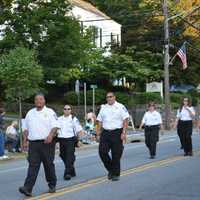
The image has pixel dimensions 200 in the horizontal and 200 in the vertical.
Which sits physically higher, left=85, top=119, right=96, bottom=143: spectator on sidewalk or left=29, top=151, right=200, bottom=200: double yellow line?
left=85, top=119, right=96, bottom=143: spectator on sidewalk

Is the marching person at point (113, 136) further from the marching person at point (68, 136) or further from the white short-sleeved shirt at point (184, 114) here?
the white short-sleeved shirt at point (184, 114)

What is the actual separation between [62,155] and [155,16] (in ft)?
129

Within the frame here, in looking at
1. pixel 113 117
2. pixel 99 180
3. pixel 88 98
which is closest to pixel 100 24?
pixel 88 98

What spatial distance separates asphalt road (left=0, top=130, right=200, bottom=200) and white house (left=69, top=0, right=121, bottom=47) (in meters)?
35.5

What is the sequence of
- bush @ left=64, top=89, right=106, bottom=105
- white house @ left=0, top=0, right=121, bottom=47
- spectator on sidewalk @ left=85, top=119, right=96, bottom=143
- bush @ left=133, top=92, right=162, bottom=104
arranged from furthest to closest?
1. white house @ left=0, top=0, right=121, bottom=47
2. bush @ left=133, top=92, right=162, bottom=104
3. bush @ left=64, top=89, right=106, bottom=105
4. spectator on sidewalk @ left=85, top=119, right=96, bottom=143

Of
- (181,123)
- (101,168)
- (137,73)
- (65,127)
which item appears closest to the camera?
(65,127)

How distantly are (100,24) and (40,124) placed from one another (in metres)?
45.7

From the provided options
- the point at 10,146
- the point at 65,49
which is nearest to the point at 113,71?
the point at 65,49

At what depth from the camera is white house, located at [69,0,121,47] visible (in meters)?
54.2

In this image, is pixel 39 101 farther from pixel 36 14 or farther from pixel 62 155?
pixel 36 14

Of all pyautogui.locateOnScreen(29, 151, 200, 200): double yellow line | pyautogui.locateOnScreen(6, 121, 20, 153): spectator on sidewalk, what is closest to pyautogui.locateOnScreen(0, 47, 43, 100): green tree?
pyautogui.locateOnScreen(6, 121, 20, 153): spectator on sidewalk

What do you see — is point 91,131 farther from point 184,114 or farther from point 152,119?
point 184,114

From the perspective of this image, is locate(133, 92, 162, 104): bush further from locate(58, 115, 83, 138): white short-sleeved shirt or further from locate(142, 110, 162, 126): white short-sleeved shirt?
locate(58, 115, 83, 138): white short-sleeved shirt

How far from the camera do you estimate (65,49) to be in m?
34.0
